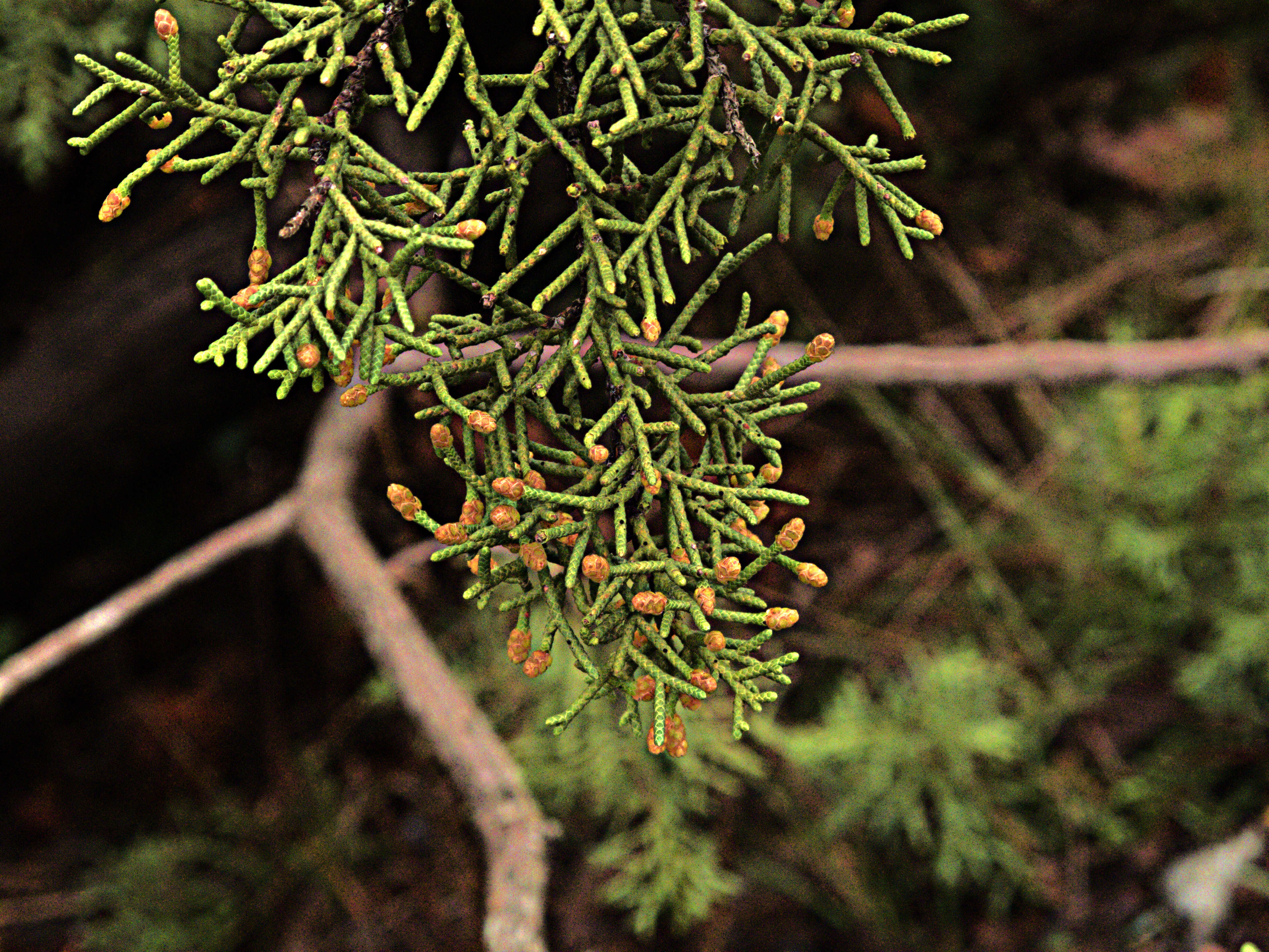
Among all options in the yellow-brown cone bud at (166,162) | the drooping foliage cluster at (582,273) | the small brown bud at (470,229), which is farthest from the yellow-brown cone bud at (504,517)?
the yellow-brown cone bud at (166,162)

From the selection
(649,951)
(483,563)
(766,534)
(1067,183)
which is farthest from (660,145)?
(1067,183)

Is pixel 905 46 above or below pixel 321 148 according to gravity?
below

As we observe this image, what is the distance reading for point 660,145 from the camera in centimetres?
166

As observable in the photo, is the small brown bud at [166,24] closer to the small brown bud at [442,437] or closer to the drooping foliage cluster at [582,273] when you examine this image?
the drooping foliage cluster at [582,273]

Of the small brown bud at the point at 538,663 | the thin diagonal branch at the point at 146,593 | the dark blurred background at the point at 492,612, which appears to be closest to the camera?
the small brown bud at the point at 538,663

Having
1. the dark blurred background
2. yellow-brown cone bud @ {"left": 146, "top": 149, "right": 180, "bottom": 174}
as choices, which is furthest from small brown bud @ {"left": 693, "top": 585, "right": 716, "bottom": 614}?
the dark blurred background

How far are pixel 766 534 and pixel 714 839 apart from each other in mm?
852

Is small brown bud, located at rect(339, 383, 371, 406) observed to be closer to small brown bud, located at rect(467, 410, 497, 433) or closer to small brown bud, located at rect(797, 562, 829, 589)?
small brown bud, located at rect(467, 410, 497, 433)

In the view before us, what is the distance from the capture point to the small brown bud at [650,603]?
2.51 feet

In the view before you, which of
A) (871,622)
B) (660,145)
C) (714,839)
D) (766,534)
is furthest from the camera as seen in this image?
(871,622)

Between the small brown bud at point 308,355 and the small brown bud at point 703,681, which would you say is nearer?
the small brown bud at point 308,355

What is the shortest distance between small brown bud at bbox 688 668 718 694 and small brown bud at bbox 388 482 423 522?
0.28 metres

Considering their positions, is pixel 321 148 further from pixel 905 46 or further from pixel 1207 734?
pixel 1207 734

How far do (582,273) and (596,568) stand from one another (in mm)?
259
